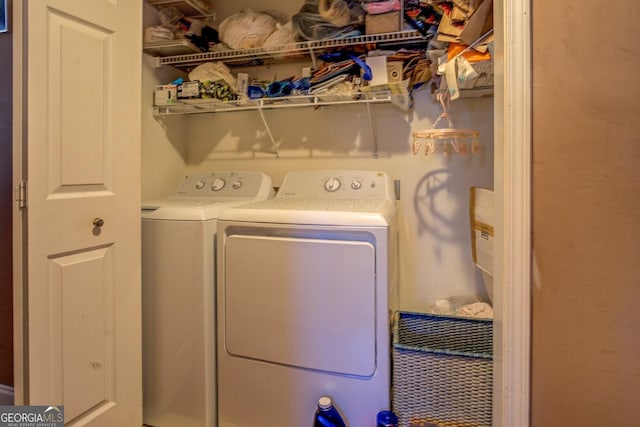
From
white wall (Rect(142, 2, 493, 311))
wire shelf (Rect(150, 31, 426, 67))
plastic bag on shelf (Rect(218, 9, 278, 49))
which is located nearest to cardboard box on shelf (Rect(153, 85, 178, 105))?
white wall (Rect(142, 2, 493, 311))

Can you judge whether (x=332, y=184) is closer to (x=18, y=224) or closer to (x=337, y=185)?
(x=337, y=185)

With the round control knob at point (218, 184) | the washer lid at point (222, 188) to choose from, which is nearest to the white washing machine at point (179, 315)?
the washer lid at point (222, 188)

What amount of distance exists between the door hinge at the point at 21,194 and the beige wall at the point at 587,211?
1447mm

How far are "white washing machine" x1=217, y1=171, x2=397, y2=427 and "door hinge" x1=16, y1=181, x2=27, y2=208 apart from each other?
2.12 feet

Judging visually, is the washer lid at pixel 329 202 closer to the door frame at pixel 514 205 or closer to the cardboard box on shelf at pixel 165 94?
the door frame at pixel 514 205

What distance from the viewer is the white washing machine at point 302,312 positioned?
130cm

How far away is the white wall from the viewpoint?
1.92 metres

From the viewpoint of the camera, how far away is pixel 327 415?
1310 millimetres

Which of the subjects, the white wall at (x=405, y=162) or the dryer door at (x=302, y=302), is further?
the white wall at (x=405, y=162)

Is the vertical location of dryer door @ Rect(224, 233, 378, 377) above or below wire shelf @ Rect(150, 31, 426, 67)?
below

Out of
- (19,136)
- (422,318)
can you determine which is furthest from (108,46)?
(422,318)

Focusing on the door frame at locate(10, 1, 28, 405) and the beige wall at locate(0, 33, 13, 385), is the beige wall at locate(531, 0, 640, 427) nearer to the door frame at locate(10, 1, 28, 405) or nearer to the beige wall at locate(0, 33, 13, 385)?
the door frame at locate(10, 1, 28, 405)

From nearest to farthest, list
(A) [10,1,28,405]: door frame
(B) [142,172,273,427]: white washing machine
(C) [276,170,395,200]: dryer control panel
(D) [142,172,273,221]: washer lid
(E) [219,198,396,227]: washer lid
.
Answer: (A) [10,1,28,405]: door frame → (E) [219,198,396,227]: washer lid → (B) [142,172,273,427]: white washing machine → (C) [276,170,395,200]: dryer control panel → (D) [142,172,273,221]: washer lid

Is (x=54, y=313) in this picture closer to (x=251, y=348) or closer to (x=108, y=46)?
(x=251, y=348)
